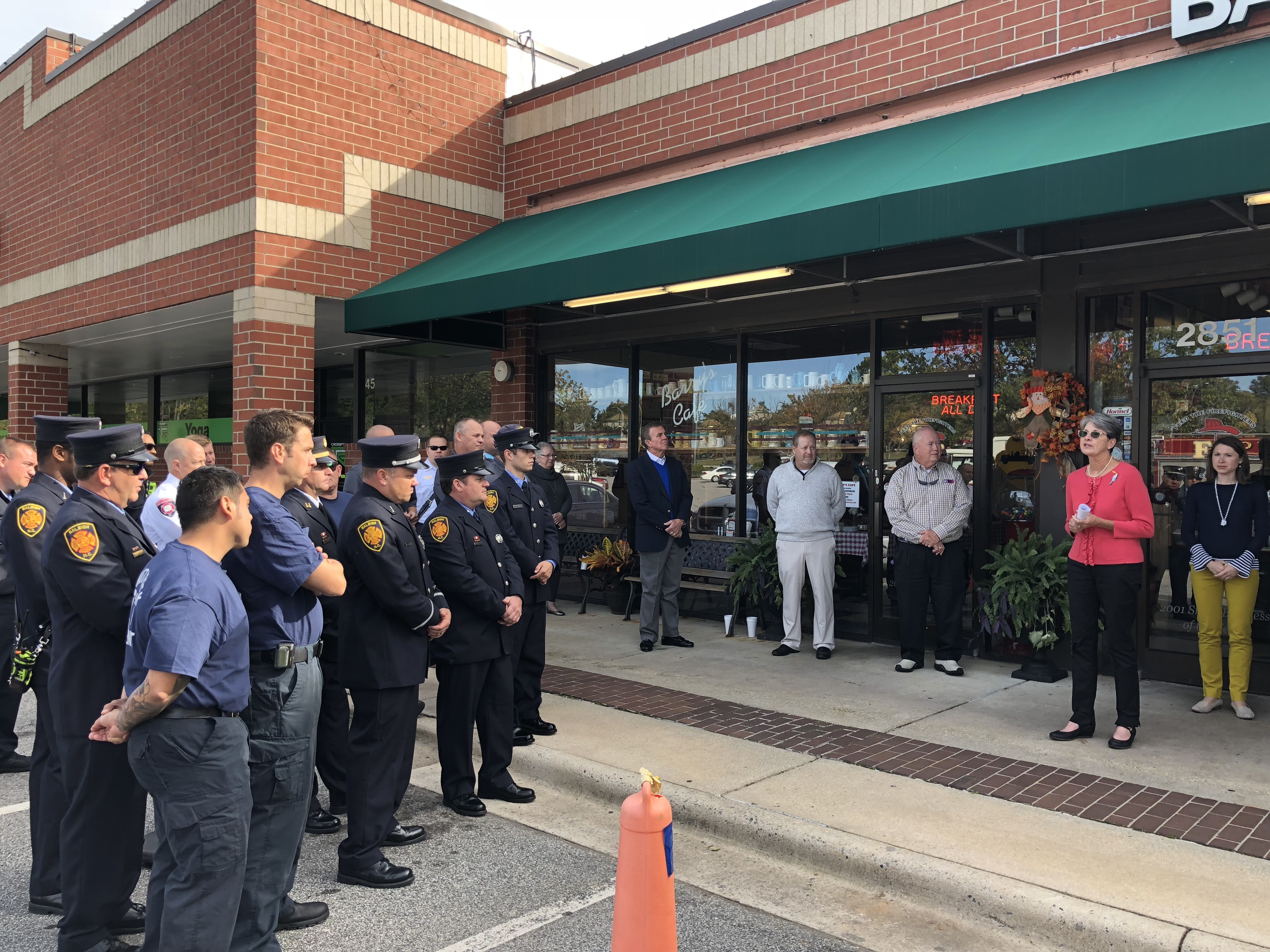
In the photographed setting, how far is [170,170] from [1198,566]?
11.1 metres

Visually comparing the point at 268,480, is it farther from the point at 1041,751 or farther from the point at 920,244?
the point at 920,244

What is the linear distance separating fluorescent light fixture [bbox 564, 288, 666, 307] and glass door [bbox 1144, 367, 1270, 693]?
160 inches

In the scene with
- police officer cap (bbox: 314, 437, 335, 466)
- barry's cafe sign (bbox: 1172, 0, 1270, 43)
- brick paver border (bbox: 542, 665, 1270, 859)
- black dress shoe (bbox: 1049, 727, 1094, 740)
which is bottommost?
brick paver border (bbox: 542, 665, 1270, 859)

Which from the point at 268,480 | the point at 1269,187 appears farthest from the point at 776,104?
the point at 268,480

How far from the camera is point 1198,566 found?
21.1 ft

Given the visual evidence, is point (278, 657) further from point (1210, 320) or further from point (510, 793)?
point (1210, 320)

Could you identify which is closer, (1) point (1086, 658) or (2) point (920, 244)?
(1) point (1086, 658)

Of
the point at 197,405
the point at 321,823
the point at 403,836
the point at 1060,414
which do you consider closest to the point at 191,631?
the point at 403,836

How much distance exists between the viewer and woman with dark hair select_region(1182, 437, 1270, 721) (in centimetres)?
632

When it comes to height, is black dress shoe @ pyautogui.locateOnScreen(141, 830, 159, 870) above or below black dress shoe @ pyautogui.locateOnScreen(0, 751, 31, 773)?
above

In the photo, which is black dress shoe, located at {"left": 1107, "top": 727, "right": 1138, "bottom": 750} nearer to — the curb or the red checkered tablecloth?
the curb

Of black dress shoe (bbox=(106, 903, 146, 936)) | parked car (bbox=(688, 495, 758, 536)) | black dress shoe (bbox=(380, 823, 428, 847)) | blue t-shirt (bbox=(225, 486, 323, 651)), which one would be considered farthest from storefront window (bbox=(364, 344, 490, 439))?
black dress shoe (bbox=(106, 903, 146, 936))

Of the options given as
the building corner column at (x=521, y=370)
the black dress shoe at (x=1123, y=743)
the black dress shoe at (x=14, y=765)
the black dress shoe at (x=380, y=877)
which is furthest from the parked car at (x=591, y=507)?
the black dress shoe at (x=380, y=877)

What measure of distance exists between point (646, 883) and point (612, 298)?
709 cm
